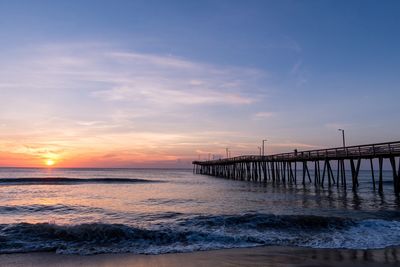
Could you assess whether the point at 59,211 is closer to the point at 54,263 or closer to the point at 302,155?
the point at 54,263

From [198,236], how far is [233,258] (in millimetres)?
2905

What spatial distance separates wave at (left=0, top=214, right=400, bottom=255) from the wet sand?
0.56 meters

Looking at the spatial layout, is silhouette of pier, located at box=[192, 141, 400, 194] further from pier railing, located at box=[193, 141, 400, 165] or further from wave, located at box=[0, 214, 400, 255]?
wave, located at box=[0, 214, 400, 255]

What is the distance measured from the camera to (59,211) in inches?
744

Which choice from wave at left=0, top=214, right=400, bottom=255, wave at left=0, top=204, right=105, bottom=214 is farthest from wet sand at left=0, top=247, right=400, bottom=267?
wave at left=0, top=204, right=105, bottom=214

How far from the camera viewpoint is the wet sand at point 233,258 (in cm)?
883

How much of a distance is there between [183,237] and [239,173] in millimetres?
52887

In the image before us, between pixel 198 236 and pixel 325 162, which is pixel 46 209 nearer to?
pixel 198 236

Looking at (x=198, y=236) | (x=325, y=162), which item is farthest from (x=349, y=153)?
(x=198, y=236)

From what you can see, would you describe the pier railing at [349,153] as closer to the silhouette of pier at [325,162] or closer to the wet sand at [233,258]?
the silhouette of pier at [325,162]

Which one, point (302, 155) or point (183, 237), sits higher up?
point (302, 155)

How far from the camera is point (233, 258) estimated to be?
9.29 meters

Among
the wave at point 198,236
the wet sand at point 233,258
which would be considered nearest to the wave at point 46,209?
the wave at point 198,236

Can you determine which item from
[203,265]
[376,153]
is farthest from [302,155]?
[203,265]
